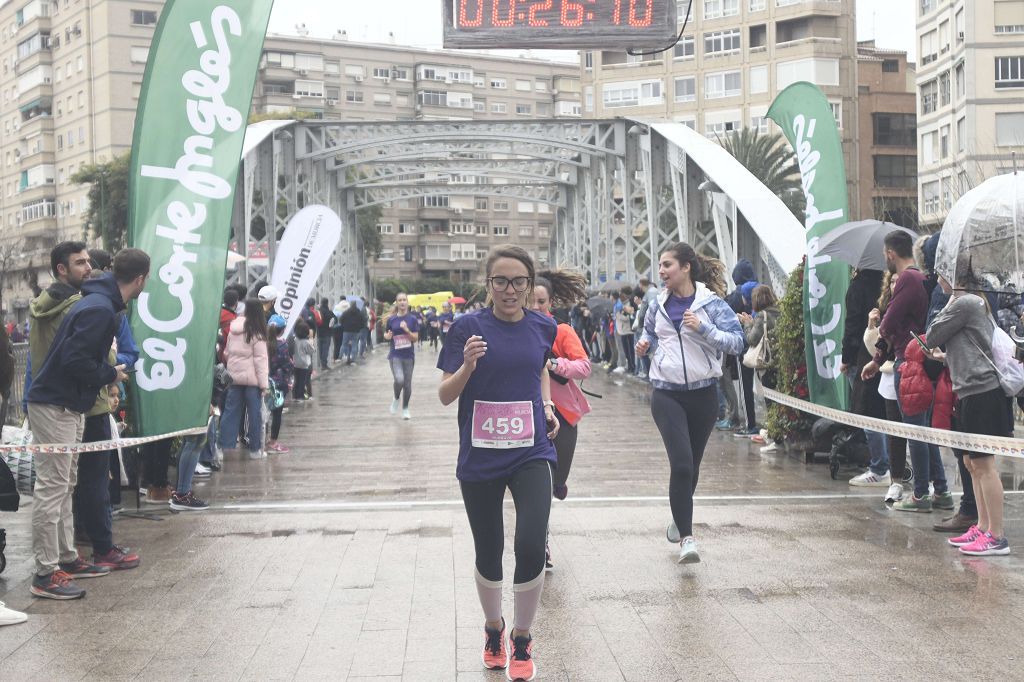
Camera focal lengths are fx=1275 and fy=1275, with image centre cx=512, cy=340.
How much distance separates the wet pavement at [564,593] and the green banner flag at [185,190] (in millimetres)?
993

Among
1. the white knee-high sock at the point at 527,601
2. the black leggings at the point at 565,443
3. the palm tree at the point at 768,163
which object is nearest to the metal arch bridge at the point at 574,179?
the palm tree at the point at 768,163

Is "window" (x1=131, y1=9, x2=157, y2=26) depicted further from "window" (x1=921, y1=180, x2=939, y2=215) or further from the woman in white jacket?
the woman in white jacket

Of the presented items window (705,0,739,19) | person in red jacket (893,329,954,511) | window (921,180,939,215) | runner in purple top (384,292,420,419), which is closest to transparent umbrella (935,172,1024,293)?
person in red jacket (893,329,954,511)

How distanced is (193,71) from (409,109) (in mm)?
102949

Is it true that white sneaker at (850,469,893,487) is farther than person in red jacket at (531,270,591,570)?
Yes

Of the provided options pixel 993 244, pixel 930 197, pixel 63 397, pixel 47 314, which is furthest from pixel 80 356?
pixel 930 197

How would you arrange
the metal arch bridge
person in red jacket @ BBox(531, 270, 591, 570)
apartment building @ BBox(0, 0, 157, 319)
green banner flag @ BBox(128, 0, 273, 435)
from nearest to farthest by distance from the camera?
person in red jacket @ BBox(531, 270, 591, 570)
green banner flag @ BBox(128, 0, 273, 435)
the metal arch bridge
apartment building @ BBox(0, 0, 157, 319)

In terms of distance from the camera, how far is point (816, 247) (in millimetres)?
11258

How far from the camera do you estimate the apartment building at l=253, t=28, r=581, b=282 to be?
102875 millimetres

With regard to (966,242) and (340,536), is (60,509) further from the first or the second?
(966,242)

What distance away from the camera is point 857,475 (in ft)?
34.7

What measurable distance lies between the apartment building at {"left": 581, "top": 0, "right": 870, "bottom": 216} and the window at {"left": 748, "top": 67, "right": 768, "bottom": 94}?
0.06m

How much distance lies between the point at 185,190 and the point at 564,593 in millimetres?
4330

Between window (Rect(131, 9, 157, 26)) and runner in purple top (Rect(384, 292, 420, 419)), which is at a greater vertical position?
window (Rect(131, 9, 157, 26))
